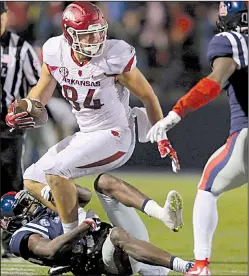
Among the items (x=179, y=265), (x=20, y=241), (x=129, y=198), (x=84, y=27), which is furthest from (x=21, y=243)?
(x=84, y=27)

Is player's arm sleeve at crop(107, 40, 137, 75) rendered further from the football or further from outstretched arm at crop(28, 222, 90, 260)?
outstretched arm at crop(28, 222, 90, 260)

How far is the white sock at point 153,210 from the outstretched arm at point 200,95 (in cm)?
25

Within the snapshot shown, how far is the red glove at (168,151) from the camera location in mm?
2994

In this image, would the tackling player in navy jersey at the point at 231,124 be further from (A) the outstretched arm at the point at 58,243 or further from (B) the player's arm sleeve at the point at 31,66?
(B) the player's arm sleeve at the point at 31,66

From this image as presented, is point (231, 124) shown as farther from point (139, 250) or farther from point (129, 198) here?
point (139, 250)

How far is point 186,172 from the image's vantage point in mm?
3092

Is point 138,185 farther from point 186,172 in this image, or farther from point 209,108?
point 209,108

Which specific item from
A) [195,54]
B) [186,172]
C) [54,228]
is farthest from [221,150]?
[54,228]

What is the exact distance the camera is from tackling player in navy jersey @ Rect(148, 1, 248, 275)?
2.89 metres

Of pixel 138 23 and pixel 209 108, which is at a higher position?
pixel 138 23

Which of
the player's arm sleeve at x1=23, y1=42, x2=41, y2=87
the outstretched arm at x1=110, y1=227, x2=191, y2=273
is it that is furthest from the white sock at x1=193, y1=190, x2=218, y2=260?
the player's arm sleeve at x1=23, y1=42, x2=41, y2=87

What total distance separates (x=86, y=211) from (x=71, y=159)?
20 cm

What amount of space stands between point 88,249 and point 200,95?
72 centimetres

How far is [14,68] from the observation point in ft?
10.8
